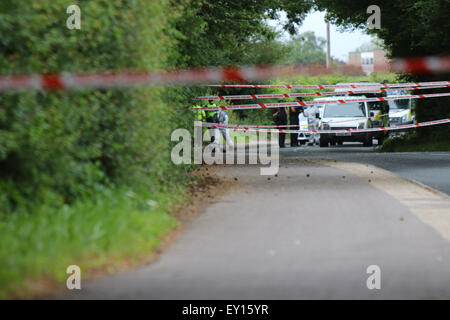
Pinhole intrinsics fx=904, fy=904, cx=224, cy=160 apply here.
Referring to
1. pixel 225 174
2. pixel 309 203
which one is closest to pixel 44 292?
pixel 309 203

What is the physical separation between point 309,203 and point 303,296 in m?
5.68

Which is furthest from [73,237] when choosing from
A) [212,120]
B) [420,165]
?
[212,120]

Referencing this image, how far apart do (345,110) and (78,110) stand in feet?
89.1

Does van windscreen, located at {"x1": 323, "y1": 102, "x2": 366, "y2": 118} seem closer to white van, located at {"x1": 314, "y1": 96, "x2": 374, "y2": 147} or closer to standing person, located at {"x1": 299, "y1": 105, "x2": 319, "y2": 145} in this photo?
white van, located at {"x1": 314, "y1": 96, "x2": 374, "y2": 147}

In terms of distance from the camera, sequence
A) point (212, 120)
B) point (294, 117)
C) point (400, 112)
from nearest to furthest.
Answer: point (212, 120) < point (294, 117) < point (400, 112)

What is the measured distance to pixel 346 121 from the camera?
34750 millimetres

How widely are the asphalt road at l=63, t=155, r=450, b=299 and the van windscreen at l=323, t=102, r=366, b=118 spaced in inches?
822

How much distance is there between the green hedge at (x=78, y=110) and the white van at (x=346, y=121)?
74.5 ft

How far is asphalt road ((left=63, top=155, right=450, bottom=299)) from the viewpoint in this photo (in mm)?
7312

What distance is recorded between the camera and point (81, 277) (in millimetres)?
7598

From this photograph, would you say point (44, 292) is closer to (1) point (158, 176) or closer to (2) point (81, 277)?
(2) point (81, 277)
